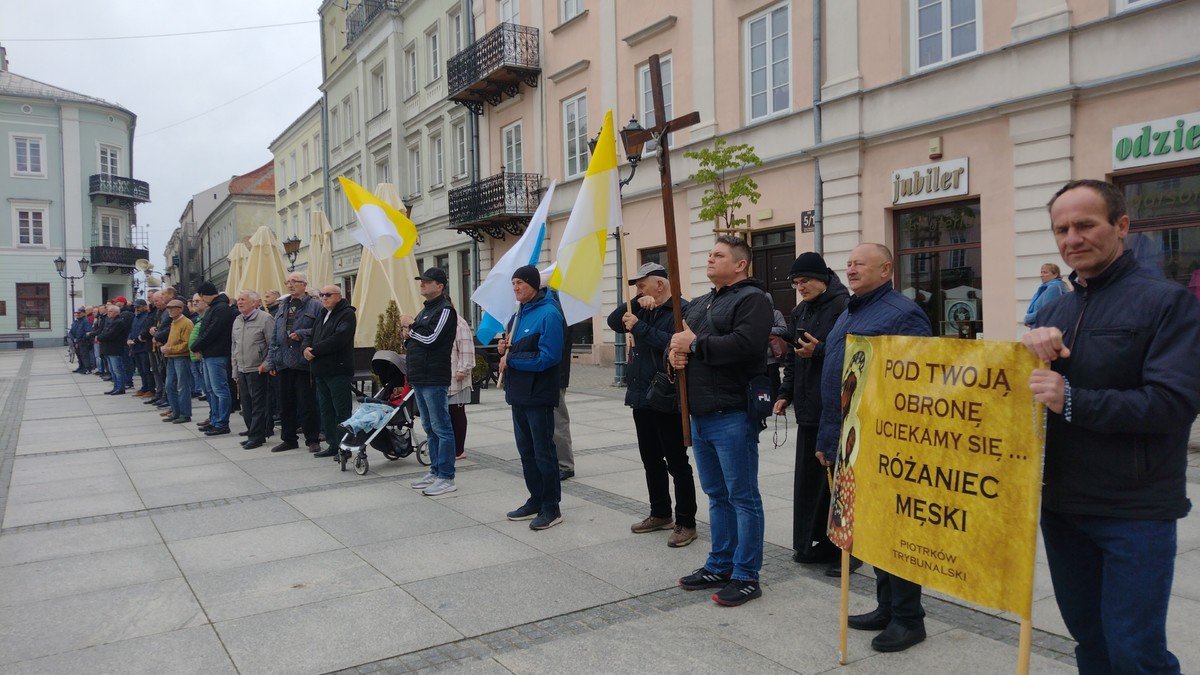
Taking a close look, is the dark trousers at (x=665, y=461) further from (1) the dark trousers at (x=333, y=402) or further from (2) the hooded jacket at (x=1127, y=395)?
(1) the dark trousers at (x=333, y=402)

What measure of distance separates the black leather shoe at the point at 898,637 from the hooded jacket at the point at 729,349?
1276 millimetres

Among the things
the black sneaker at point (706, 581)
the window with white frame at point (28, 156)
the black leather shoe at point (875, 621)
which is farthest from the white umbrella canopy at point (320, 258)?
the window with white frame at point (28, 156)

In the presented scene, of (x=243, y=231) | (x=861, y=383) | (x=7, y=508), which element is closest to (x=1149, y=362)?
(x=861, y=383)

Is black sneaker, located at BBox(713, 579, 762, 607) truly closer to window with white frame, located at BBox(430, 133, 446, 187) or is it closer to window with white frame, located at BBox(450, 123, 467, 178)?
window with white frame, located at BBox(450, 123, 467, 178)

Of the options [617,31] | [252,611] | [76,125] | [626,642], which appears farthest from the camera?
[76,125]

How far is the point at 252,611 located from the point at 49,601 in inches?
49.0

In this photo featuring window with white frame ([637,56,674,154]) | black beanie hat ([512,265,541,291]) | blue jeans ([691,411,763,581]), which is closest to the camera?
blue jeans ([691,411,763,581])

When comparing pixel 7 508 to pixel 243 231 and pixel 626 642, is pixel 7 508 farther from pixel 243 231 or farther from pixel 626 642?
pixel 243 231

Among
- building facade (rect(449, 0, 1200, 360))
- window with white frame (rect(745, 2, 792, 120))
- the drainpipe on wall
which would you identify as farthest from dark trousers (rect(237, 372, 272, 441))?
window with white frame (rect(745, 2, 792, 120))

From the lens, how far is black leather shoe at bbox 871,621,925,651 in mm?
3793

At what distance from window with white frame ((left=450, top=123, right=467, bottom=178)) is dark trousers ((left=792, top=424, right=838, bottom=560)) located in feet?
77.5

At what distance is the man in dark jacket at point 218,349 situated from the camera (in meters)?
11.2

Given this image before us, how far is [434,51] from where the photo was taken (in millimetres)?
29109

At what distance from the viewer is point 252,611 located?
14.8ft
